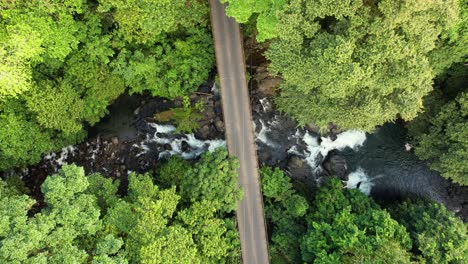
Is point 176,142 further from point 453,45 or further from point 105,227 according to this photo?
point 453,45

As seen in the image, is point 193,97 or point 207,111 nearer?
point 193,97

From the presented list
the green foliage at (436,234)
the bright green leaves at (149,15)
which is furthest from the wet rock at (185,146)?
the green foliage at (436,234)

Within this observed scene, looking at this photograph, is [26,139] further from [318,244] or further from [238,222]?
[318,244]

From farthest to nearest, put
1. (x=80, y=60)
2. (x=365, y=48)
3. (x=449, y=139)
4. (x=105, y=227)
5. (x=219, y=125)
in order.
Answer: (x=219, y=125), (x=449, y=139), (x=80, y=60), (x=105, y=227), (x=365, y=48)

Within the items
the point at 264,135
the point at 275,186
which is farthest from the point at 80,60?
the point at 275,186

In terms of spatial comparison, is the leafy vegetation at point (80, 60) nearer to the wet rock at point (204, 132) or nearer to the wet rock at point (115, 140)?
the wet rock at point (115, 140)

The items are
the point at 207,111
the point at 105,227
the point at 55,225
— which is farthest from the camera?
the point at 207,111

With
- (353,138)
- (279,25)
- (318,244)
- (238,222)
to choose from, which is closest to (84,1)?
(279,25)
